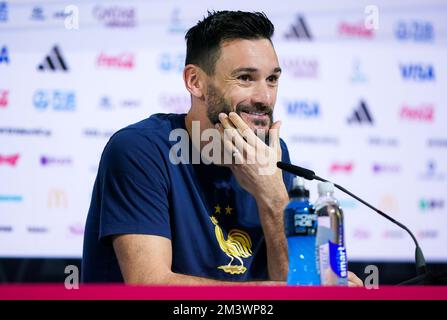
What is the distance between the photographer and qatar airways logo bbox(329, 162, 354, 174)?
11.3 ft

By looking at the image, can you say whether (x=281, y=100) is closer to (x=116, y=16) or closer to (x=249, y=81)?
(x=116, y=16)

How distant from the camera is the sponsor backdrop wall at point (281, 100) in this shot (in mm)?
3391

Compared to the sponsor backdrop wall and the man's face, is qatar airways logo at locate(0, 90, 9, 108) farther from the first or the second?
the man's face

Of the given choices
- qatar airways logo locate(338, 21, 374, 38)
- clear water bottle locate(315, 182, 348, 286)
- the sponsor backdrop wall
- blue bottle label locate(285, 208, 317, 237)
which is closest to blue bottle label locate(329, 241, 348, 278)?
clear water bottle locate(315, 182, 348, 286)

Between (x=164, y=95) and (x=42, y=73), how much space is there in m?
0.60

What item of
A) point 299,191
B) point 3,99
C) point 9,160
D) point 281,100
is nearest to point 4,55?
point 3,99

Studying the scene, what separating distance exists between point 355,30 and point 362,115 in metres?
0.44

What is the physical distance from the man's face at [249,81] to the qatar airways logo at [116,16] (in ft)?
4.55

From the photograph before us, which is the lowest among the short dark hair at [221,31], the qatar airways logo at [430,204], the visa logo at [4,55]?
the qatar airways logo at [430,204]

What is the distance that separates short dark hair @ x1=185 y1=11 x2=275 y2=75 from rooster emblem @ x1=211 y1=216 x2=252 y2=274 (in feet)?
1.76

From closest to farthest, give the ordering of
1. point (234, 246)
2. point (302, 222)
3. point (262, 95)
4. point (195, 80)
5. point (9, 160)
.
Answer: point (302, 222), point (234, 246), point (262, 95), point (195, 80), point (9, 160)

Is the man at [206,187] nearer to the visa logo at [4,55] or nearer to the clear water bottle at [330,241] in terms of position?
the clear water bottle at [330,241]

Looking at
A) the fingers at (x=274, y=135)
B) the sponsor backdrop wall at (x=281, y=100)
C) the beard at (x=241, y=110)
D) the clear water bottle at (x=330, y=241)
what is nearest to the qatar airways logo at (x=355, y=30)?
the sponsor backdrop wall at (x=281, y=100)

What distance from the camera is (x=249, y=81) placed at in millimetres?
2213
